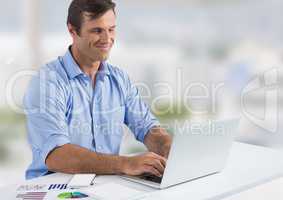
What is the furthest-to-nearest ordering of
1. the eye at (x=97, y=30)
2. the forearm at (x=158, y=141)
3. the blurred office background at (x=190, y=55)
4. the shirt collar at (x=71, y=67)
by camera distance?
the blurred office background at (x=190, y=55)
the eye at (x=97, y=30)
the shirt collar at (x=71, y=67)
the forearm at (x=158, y=141)

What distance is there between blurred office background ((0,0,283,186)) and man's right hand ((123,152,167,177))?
5.74 ft

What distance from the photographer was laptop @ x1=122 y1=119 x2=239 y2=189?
146 centimetres

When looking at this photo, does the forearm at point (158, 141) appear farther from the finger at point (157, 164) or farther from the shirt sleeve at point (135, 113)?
the finger at point (157, 164)

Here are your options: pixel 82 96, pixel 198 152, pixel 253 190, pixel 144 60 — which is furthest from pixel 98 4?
pixel 144 60

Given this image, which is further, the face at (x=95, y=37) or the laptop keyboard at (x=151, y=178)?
the face at (x=95, y=37)

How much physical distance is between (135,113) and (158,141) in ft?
1.14

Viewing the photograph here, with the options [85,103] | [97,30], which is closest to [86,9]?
[97,30]

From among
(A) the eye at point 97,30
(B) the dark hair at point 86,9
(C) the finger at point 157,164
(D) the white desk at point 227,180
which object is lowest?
(D) the white desk at point 227,180

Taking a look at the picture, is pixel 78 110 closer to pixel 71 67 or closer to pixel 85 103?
pixel 85 103

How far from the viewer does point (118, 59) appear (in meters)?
3.58

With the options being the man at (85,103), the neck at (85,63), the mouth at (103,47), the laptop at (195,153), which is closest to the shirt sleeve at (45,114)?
the man at (85,103)

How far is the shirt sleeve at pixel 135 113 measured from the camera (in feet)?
7.80

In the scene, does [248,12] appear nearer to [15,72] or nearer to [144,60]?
[144,60]

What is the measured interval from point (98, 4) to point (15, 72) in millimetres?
1236
